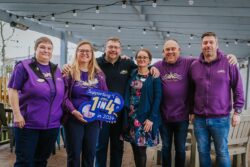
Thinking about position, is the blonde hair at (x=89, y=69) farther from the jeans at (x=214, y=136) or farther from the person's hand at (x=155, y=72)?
the jeans at (x=214, y=136)

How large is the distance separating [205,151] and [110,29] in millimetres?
8703

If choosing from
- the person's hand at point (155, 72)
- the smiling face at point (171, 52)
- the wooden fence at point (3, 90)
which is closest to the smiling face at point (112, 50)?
the person's hand at point (155, 72)

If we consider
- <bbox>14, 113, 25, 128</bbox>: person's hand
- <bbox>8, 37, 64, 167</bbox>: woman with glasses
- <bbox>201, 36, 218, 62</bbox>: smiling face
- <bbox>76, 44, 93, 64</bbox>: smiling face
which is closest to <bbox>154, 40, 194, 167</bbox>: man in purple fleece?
<bbox>201, 36, 218, 62</bbox>: smiling face

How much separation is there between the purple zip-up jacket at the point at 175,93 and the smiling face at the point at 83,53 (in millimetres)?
747

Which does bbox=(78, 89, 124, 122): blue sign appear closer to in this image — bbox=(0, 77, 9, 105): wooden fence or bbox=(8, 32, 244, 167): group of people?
bbox=(8, 32, 244, 167): group of people

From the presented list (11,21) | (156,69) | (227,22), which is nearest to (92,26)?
(11,21)

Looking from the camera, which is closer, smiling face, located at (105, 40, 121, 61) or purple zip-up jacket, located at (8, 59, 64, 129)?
purple zip-up jacket, located at (8, 59, 64, 129)

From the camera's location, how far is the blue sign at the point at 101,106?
2.93m

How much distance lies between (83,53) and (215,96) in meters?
1.22

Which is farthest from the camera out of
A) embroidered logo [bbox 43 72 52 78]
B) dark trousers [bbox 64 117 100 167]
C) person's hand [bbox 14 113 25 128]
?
dark trousers [bbox 64 117 100 167]

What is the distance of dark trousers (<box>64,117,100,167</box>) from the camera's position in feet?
9.59

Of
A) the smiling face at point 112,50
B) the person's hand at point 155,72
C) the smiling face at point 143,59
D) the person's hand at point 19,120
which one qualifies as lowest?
the person's hand at point 19,120

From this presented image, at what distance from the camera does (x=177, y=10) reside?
8.37 metres

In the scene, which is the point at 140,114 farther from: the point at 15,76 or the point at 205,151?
the point at 15,76
